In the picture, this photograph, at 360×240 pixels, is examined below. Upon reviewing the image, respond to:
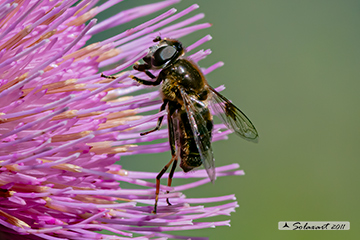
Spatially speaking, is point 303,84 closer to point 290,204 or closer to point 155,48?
point 290,204

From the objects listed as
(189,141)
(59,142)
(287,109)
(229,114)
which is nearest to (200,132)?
(189,141)

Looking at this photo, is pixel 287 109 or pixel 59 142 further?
pixel 287 109

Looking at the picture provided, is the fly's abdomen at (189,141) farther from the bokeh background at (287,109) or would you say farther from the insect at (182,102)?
the bokeh background at (287,109)

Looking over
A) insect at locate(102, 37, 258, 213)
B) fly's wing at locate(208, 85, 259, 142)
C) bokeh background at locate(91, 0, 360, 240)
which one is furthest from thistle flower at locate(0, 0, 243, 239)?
bokeh background at locate(91, 0, 360, 240)

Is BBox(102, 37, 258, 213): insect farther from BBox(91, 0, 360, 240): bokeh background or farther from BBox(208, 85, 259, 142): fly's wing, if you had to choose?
BBox(91, 0, 360, 240): bokeh background

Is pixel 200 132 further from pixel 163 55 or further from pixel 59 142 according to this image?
pixel 59 142

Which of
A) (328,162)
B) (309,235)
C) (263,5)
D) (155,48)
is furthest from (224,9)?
(155,48)

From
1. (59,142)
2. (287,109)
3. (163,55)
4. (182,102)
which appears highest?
(287,109)
